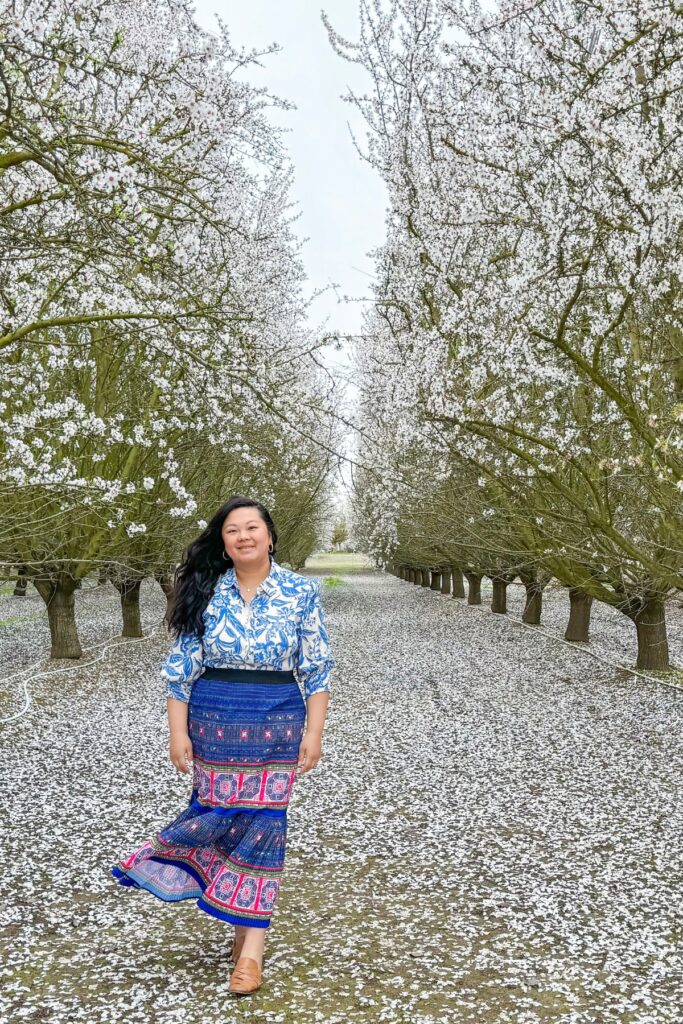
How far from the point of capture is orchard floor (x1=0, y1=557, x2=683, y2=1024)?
3771mm

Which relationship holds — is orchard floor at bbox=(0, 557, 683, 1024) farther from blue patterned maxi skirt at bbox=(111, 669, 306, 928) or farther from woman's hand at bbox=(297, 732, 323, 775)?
woman's hand at bbox=(297, 732, 323, 775)

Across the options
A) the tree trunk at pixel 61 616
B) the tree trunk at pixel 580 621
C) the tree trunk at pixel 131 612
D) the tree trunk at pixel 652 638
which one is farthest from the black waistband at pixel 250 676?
the tree trunk at pixel 131 612

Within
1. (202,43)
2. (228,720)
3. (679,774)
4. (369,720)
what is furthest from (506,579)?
(228,720)

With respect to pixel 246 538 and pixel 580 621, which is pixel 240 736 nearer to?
pixel 246 538

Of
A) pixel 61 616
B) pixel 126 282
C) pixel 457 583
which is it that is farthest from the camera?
pixel 457 583

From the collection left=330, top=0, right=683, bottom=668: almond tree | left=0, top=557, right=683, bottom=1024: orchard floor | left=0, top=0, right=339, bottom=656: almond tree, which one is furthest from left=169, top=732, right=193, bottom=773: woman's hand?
left=330, top=0, right=683, bottom=668: almond tree

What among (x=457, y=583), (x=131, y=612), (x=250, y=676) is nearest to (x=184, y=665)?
(x=250, y=676)

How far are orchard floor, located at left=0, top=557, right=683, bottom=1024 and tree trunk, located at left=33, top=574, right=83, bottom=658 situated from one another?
9.48 feet

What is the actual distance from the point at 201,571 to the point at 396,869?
8.13 feet

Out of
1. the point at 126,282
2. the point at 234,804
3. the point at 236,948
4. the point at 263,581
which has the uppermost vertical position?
the point at 126,282

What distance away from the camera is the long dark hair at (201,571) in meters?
4.06

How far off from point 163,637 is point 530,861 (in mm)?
15047

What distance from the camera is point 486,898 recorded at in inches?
198

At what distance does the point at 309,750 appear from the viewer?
13.1 feet
